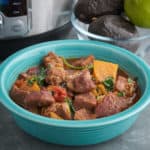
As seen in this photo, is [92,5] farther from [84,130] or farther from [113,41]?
[84,130]

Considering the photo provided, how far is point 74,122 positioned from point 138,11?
316 millimetres

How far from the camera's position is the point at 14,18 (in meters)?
0.76

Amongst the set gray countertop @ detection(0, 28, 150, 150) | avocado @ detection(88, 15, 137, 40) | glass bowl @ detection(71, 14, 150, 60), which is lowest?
gray countertop @ detection(0, 28, 150, 150)

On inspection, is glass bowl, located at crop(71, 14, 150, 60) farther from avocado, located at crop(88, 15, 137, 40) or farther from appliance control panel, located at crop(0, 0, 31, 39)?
appliance control panel, located at crop(0, 0, 31, 39)

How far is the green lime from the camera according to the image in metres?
0.80

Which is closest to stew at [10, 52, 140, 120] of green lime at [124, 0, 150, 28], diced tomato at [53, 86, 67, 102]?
diced tomato at [53, 86, 67, 102]

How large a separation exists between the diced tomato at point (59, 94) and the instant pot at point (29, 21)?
0.55ft

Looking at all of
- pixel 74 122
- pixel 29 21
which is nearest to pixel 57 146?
pixel 74 122

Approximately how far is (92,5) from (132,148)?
0.33 meters

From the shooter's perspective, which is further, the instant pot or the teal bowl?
the instant pot

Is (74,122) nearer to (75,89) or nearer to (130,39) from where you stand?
(75,89)

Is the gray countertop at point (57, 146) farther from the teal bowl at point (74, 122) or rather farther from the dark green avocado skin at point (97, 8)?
the dark green avocado skin at point (97, 8)

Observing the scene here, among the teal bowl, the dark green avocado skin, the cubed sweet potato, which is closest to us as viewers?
the teal bowl

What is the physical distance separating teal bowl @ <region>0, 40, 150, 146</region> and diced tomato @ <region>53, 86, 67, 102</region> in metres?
0.07
